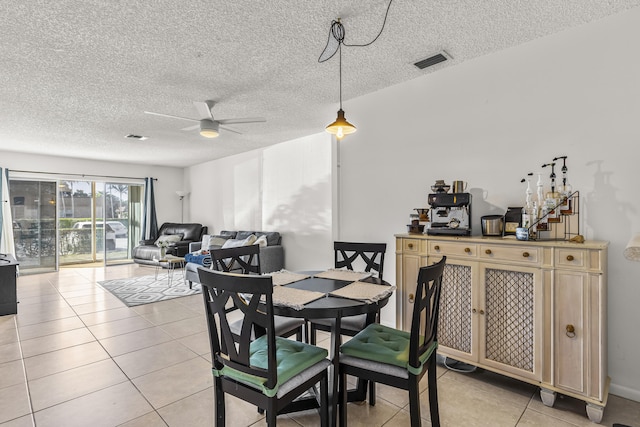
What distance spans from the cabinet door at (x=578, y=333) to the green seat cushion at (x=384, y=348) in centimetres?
89

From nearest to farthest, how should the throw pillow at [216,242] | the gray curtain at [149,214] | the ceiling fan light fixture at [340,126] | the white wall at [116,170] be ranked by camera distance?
the ceiling fan light fixture at [340,126] → the throw pillow at [216,242] → the white wall at [116,170] → the gray curtain at [149,214]

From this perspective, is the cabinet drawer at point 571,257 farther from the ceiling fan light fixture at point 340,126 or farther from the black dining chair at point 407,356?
the ceiling fan light fixture at point 340,126

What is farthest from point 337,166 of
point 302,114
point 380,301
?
point 380,301

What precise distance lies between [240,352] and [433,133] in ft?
8.54

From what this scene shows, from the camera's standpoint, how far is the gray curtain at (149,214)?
8.30 metres

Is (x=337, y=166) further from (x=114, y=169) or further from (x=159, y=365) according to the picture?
(x=114, y=169)

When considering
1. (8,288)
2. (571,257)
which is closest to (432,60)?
(571,257)

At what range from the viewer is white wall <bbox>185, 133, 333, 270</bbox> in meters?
5.21

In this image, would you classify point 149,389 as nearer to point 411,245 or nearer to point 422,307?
point 422,307

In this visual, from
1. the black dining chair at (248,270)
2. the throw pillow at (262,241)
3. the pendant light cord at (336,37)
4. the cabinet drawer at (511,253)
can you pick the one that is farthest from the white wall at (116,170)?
the cabinet drawer at (511,253)

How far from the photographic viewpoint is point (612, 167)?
Result: 7.25 feet

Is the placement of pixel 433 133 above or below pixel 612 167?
above

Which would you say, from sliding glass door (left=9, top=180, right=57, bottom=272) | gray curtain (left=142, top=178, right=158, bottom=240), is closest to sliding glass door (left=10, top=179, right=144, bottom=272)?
sliding glass door (left=9, top=180, right=57, bottom=272)

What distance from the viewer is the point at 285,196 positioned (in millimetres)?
5906
